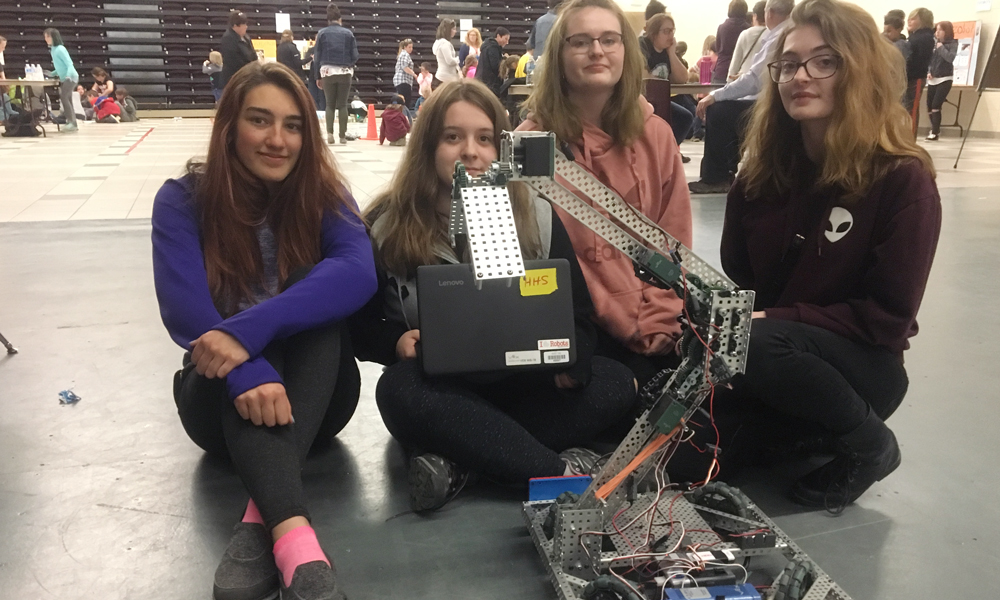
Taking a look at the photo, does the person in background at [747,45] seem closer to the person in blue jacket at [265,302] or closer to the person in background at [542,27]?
the person in background at [542,27]

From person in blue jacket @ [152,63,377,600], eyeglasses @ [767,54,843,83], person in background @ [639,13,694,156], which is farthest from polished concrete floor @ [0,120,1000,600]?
person in background @ [639,13,694,156]

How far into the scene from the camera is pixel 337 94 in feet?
29.2

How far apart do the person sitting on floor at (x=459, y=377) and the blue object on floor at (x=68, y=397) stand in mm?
899

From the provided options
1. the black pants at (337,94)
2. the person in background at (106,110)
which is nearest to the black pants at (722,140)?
the black pants at (337,94)

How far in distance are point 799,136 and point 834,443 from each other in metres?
0.72

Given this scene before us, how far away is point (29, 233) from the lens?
13.5ft

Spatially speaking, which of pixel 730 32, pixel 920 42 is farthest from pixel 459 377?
pixel 920 42

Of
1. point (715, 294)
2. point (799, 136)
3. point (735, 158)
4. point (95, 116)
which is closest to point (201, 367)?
point (715, 294)

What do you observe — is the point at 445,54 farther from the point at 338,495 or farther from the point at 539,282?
the point at 338,495

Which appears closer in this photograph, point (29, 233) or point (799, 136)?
point (799, 136)

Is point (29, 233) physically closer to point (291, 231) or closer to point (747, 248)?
point (291, 231)

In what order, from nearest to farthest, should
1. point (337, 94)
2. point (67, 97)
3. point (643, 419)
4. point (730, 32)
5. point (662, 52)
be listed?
point (643, 419) → point (662, 52) → point (730, 32) → point (337, 94) → point (67, 97)

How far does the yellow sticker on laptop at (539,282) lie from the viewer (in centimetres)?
162

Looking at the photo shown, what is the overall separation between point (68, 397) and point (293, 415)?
3.40 ft
